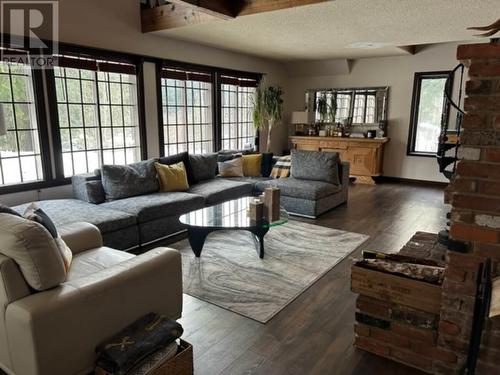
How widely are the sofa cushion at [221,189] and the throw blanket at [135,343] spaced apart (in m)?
2.58

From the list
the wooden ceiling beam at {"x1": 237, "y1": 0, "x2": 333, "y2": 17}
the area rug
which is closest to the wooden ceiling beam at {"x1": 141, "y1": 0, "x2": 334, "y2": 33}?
the wooden ceiling beam at {"x1": 237, "y1": 0, "x2": 333, "y2": 17}

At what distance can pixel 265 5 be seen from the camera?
12.4 ft

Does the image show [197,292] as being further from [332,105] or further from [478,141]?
[332,105]

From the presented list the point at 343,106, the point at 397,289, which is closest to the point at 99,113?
the point at 397,289

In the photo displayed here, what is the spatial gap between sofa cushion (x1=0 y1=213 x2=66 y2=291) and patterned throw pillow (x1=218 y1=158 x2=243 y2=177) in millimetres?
3821

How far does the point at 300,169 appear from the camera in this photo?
529 centimetres

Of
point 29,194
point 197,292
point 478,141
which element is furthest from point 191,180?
point 478,141

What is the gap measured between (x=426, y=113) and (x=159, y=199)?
18.1 ft

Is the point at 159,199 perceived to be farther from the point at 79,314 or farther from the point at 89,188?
the point at 79,314

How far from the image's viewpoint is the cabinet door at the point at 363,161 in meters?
7.14

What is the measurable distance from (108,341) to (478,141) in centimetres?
200

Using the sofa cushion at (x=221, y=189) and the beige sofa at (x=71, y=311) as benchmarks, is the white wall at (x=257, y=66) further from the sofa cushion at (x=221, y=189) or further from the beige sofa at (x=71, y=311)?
the beige sofa at (x=71, y=311)

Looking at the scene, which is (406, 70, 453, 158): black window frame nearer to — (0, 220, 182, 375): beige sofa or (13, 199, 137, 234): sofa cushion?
(13, 199, 137, 234): sofa cushion

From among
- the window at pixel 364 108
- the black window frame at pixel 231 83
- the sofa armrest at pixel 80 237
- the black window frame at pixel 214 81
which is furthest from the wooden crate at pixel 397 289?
the window at pixel 364 108
